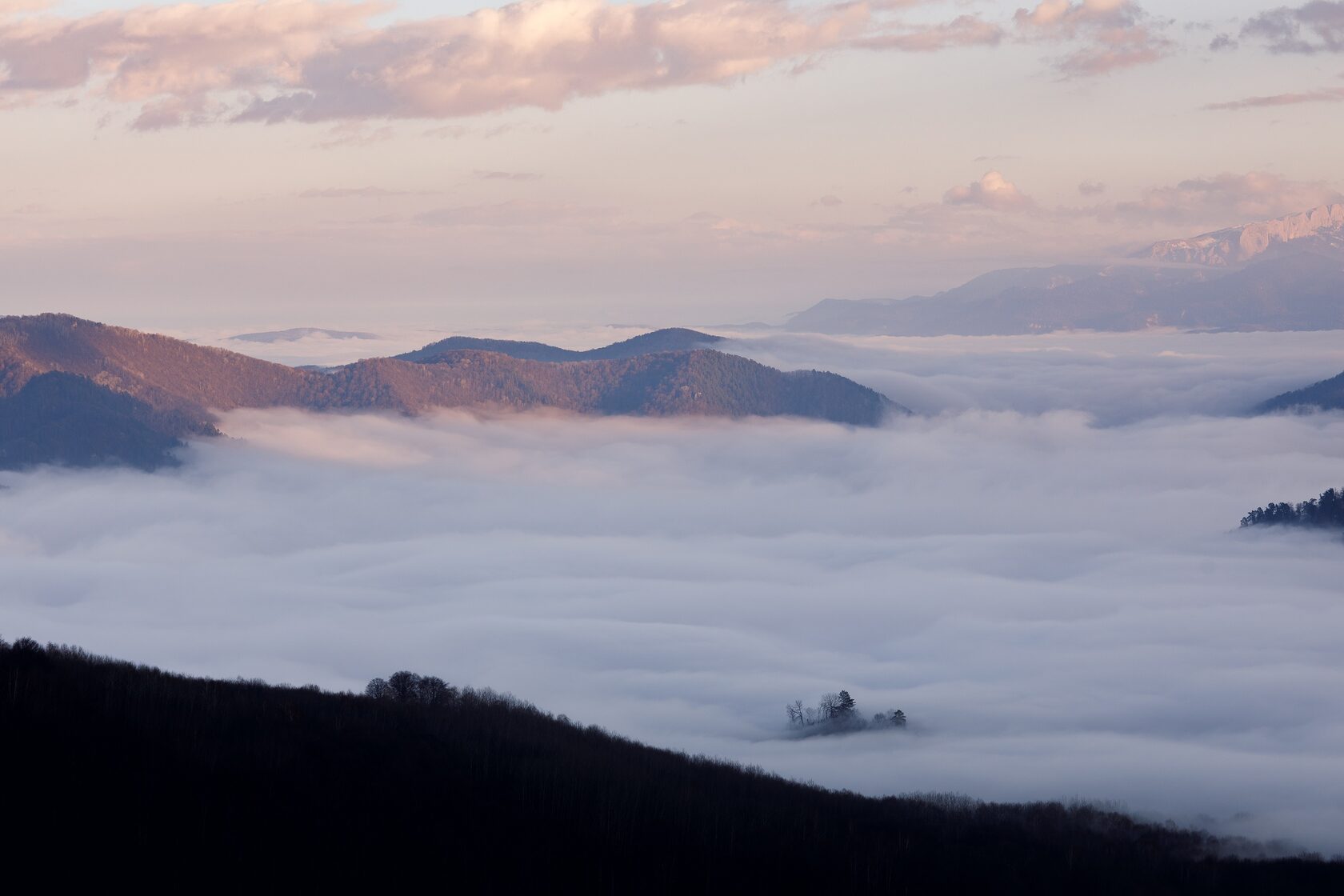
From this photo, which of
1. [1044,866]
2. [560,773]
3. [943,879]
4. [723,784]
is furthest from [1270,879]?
[560,773]

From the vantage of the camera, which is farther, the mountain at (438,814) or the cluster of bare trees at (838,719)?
the cluster of bare trees at (838,719)

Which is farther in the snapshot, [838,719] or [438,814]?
[838,719]

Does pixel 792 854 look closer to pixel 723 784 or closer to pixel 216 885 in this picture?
pixel 723 784

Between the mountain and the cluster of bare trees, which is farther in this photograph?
the cluster of bare trees

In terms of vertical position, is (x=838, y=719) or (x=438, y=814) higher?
(x=438, y=814)
